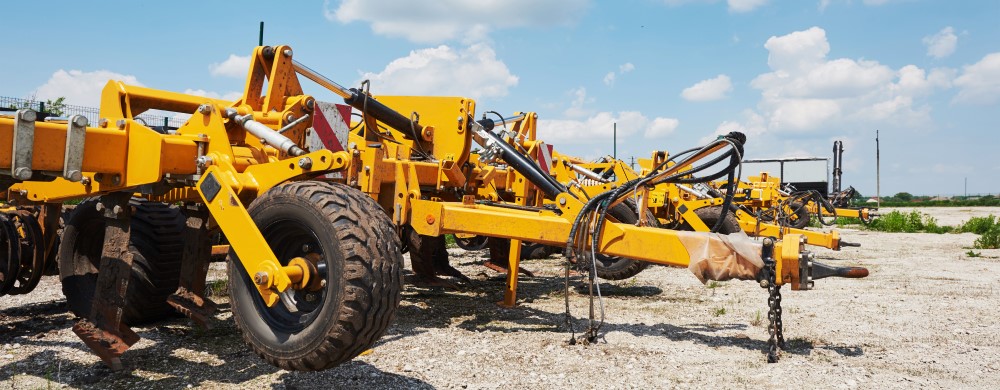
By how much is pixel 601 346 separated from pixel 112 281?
3.14m

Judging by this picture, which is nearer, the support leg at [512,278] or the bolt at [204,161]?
the bolt at [204,161]

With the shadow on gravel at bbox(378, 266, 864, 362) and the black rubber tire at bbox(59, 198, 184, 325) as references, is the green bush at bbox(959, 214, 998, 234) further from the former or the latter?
the black rubber tire at bbox(59, 198, 184, 325)

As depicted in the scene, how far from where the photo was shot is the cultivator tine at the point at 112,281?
13.7ft

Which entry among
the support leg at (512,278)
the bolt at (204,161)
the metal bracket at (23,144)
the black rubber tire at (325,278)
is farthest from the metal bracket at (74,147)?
the support leg at (512,278)

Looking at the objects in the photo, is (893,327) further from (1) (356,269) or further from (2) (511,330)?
(1) (356,269)

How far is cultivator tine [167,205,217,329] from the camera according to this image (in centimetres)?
509

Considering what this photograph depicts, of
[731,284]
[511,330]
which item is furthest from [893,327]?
[511,330]

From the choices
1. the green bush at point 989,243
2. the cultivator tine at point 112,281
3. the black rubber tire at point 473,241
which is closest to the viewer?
the cultivator tine at point 112,281

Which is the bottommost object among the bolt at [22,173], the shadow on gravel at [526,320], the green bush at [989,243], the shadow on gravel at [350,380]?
the shadow on gravel at [350,380]

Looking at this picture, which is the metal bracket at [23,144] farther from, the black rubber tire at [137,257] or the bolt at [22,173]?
the black rubber tire at [137,257]

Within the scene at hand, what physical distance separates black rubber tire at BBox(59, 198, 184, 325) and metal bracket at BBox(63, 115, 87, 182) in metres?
1.64

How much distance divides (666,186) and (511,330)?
595 cm

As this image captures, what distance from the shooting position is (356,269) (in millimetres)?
2840

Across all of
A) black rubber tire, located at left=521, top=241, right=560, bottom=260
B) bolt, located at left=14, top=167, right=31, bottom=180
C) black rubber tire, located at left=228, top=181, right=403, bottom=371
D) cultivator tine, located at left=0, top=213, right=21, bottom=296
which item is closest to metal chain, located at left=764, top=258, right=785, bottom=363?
black rubber tire, located at left=228, top=181, right=403, bottom=371
